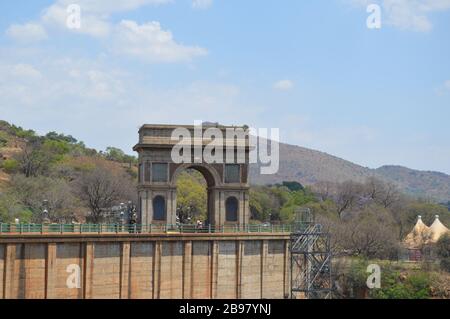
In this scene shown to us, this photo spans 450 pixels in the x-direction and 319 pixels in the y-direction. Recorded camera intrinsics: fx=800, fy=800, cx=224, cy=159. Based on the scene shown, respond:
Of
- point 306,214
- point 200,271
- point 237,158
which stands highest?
point 237,158

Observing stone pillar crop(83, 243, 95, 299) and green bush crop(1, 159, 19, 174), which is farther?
green bush crop(1, 159, 19, 174)

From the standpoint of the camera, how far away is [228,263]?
56.9 m

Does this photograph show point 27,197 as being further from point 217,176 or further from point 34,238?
point 34,238

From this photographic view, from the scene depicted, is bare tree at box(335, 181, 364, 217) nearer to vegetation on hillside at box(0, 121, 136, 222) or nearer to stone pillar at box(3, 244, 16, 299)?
vegetation on hillside at box(0, 121, 136, 222)

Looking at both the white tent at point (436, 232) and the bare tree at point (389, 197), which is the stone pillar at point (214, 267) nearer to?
the white tent at point (436, 232)

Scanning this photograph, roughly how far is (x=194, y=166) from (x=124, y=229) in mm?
8171

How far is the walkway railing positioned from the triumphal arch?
0.75 m

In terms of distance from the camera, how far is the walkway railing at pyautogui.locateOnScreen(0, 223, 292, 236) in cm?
4731

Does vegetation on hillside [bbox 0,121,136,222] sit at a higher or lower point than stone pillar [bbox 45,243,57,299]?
higher

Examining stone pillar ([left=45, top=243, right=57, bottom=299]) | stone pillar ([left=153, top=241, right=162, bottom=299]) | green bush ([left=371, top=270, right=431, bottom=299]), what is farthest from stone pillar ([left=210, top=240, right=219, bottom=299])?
green bush ([left=371, top=270, right=431, bottom=299])

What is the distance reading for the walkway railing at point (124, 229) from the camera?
4731 cm
